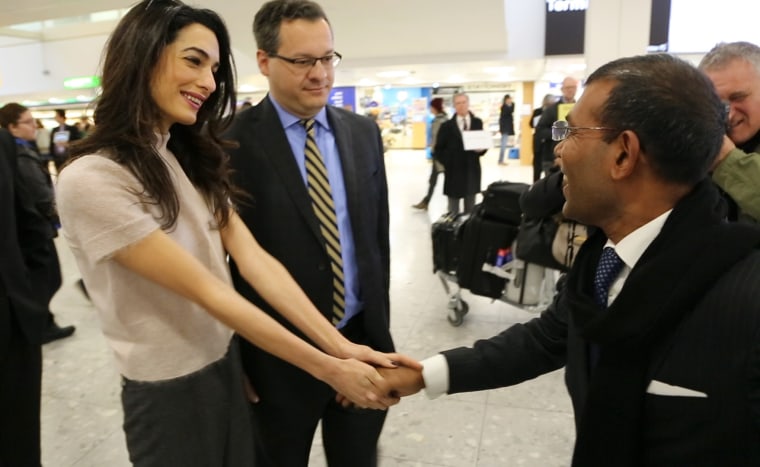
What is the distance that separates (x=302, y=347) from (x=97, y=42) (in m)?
18.4

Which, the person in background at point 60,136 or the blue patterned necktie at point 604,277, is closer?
the blue patterned necktie at point 604,277

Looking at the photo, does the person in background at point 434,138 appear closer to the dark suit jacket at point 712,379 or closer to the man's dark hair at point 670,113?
the man's dark hair at point 670,113

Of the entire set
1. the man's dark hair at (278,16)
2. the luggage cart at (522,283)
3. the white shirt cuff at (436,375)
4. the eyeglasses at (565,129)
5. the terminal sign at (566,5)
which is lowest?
the luggage cart at (522,283)

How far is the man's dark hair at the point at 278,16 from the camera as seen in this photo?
162 cm

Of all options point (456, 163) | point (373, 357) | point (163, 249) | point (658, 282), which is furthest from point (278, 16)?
point (456, 163)

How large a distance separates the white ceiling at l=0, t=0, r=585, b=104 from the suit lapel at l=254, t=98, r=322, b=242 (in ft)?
28.0

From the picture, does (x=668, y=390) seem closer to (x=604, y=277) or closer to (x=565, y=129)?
(x=604, y=277)

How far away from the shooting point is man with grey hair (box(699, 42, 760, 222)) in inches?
67.8

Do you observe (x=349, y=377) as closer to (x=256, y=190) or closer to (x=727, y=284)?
(x=256, y=190)

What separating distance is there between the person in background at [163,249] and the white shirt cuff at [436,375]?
0.29 meters

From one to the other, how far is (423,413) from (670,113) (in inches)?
92.1

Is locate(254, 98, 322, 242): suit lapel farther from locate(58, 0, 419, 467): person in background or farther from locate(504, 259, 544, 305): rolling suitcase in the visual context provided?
locate(504, 259, 544, 305): rolling suitcase

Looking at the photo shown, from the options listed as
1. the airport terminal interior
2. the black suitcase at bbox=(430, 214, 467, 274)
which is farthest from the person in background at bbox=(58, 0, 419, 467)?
the black suitcase at bbox=(430, 214, 467, 274)

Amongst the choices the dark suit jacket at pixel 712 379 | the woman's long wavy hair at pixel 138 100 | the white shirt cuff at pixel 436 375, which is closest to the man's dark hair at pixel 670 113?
the dark suit jacket at pixel 712 379
